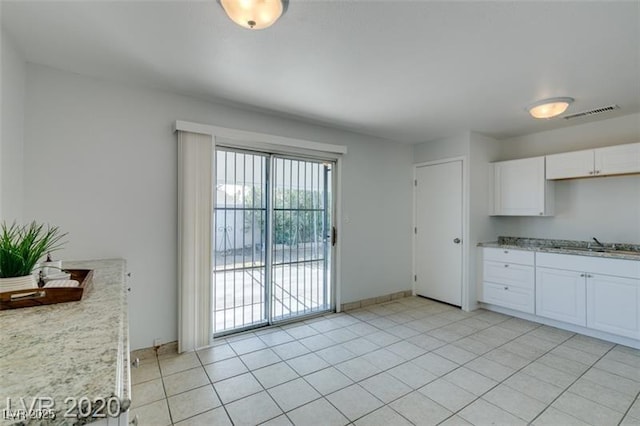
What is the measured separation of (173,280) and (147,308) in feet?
1.05

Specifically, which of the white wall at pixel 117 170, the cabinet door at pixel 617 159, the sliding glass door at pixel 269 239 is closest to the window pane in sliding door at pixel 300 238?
the sliding glass door at pixel 269 239

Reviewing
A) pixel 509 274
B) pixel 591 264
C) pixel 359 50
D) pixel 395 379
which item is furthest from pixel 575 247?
pixel 359 50

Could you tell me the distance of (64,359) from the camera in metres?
0.86

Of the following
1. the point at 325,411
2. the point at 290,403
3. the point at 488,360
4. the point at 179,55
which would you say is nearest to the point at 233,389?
the point at 290,403

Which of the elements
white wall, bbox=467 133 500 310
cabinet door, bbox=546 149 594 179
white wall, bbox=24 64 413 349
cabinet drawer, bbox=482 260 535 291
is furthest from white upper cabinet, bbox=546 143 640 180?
white wall, bbox=24 64 413 349

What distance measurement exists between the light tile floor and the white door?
0.95 m

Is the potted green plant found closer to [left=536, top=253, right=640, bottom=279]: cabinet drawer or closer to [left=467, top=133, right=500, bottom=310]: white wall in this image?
[left=467, top=133, right=500, bottom=310]: white wall

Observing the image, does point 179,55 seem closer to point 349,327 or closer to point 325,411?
point 325,411

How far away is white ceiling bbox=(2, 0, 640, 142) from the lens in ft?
5.45

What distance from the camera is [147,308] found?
2.70 m

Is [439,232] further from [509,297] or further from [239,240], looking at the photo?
[239,240]

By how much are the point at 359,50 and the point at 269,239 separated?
86.7 inches

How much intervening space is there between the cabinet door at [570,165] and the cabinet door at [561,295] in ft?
3.86

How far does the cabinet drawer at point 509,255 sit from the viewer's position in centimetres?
366
